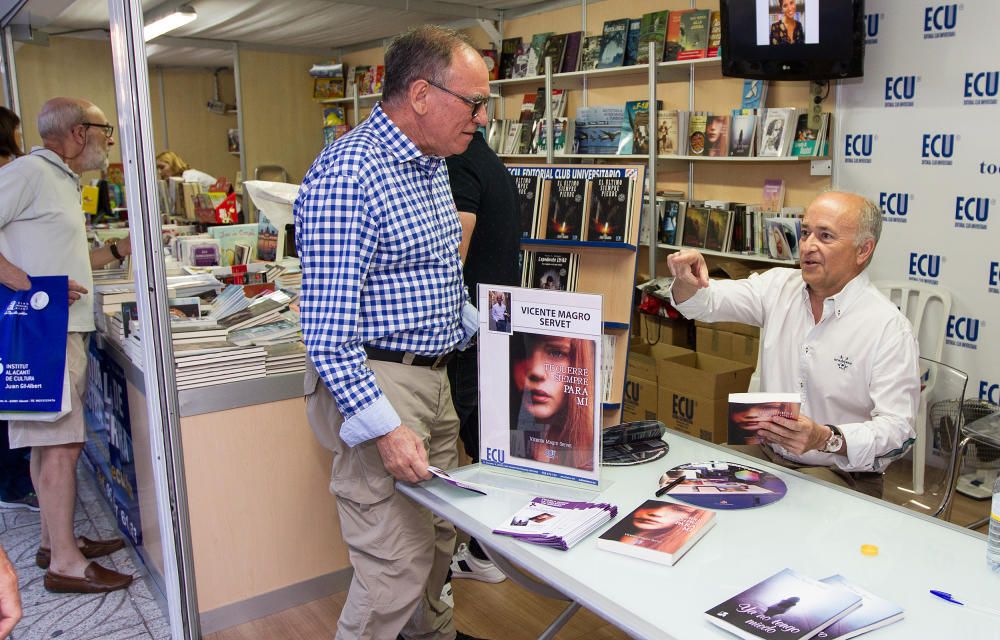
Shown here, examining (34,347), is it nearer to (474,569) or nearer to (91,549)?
(91,549)

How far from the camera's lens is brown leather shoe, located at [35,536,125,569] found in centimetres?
326

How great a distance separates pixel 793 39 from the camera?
425 cm

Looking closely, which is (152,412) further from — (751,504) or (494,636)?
(751,504)

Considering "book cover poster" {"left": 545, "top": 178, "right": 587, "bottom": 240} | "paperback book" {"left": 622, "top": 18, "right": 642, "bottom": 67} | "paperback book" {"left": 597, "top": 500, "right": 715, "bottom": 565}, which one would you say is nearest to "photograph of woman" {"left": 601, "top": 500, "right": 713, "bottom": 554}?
"paperback book" {"left": 597, "top": 500, "right": 715, "bottom": 565}

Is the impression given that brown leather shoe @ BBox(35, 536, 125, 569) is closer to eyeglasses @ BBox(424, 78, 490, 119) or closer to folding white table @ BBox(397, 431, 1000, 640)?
folding white table @ BBox(397, 431, 1000, 640)

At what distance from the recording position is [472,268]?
2711mm

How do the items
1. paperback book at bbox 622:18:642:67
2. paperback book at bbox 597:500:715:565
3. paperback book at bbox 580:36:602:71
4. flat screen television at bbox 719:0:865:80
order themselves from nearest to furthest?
paperback book at bbox 597:500:715:565 → flat screen television at bbox 719:0:865:80 → paperback book at bbox 622:18:642:67 → paperback book at bbox 580:36:602:71

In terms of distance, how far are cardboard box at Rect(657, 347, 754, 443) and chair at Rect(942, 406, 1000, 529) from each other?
4.59 ft

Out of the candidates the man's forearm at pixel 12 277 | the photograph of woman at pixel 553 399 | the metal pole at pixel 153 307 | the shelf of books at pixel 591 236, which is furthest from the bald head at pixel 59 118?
the photograph of woman at pixel 553 399

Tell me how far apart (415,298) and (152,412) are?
3.36ft

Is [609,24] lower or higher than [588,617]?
higher

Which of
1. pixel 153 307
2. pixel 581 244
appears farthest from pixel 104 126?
pixel 581 244

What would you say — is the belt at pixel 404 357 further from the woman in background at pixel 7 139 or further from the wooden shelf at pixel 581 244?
the woman in background at pixel 7 139

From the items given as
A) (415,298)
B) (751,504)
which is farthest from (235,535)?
(751,504)
